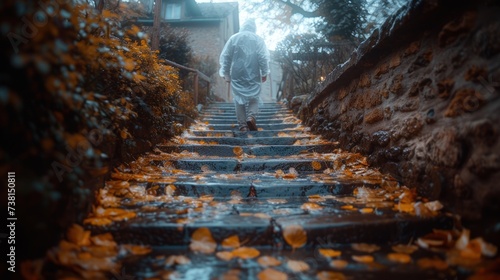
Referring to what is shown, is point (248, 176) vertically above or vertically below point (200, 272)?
above

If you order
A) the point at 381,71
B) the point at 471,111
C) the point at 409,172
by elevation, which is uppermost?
the point at 381,71

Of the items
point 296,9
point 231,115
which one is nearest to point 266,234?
point 231,115

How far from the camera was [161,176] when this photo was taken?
241 cm

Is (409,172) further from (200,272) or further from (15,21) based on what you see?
(15,21)

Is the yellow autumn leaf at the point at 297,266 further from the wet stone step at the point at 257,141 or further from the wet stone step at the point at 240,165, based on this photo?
the wet stone step at the point at 257,141

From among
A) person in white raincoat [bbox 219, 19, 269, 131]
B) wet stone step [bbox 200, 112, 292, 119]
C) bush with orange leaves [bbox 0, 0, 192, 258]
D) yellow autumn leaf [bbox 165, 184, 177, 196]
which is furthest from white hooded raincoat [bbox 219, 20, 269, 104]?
bush with orange leaves [bbox 0, 0, 192, 258]

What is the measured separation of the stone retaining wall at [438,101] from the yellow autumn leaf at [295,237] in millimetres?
838

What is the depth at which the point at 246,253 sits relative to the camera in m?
1.33

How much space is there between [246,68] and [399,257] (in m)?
4.25

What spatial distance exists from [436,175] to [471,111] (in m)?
0.41

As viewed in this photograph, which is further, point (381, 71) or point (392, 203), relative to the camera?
point (381, 71)

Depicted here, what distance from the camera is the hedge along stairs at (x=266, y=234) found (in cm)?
117

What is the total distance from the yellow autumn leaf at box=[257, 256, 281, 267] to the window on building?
16252 mm

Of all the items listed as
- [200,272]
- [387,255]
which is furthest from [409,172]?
[200,272]
